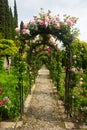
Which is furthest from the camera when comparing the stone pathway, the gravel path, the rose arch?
the rose arch

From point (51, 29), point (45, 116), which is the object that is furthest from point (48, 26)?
point (45, 116)

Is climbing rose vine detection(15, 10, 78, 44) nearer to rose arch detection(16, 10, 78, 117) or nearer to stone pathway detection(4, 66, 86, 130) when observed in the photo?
rose arch detection(16, 10, 78, 117)

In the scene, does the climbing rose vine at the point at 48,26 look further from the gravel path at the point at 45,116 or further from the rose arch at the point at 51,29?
the gravel path at the point at 45,116

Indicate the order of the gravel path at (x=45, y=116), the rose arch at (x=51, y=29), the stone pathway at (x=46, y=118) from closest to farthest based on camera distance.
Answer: the stone pathway at (x=46, y=118), the gravel path at (x=45, y=116), the rose arch at (x=51, y=29)

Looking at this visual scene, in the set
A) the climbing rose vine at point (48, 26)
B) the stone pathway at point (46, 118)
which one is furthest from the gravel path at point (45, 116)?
the climbing rose vine at point (48, 26)

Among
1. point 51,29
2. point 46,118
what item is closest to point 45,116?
point 46,118

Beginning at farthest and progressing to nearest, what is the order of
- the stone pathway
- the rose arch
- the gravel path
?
the rose arch, the gravel path, the stone pathway

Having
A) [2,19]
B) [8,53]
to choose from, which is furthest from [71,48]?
[2,19]

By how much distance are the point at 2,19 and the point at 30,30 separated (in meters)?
33.4

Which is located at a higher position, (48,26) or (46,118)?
(48,26)

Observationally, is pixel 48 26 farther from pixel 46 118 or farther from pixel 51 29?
pixel 46 118

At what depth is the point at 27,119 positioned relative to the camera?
35.1ft

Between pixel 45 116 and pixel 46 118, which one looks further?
pixel 45 116

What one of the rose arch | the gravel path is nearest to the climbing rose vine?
the rose arch
